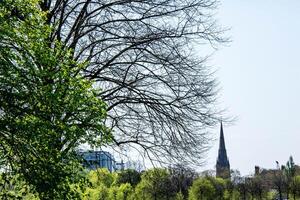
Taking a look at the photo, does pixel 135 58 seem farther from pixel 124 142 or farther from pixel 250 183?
pixel 250 183

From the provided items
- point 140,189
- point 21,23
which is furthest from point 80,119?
point 140,189

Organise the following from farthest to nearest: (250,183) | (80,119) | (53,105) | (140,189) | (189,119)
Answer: (250,183)
(140,189)
(189,119)
(80,119)
(53,105)

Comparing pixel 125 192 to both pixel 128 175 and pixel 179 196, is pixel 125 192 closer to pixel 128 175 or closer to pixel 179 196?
pixel 179 196

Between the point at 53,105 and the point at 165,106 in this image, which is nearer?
the point at 53,105

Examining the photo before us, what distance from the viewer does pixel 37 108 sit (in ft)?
35.6

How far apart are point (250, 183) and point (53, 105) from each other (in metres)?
95.9

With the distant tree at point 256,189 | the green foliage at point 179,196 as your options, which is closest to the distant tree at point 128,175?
the green foliage at point 179,196

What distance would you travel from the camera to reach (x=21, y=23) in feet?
37.8

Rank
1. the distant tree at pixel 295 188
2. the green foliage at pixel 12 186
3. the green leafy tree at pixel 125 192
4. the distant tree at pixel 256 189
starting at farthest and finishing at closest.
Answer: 1. the distant tree at pixel 256 189
2. the distant tree at pixel 295 188
3. the green leafy tree at pixel 125 192
4. the green foliage at pixel 12 186

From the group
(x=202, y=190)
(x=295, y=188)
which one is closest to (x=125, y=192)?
(x=202, y=190)

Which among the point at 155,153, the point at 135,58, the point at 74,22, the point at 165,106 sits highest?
the point at 74,22

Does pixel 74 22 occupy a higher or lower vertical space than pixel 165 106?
higher

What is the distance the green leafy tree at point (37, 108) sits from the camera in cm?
1039

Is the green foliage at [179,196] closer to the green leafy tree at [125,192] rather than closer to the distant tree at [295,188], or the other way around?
the green leafy tree at [125,192]
